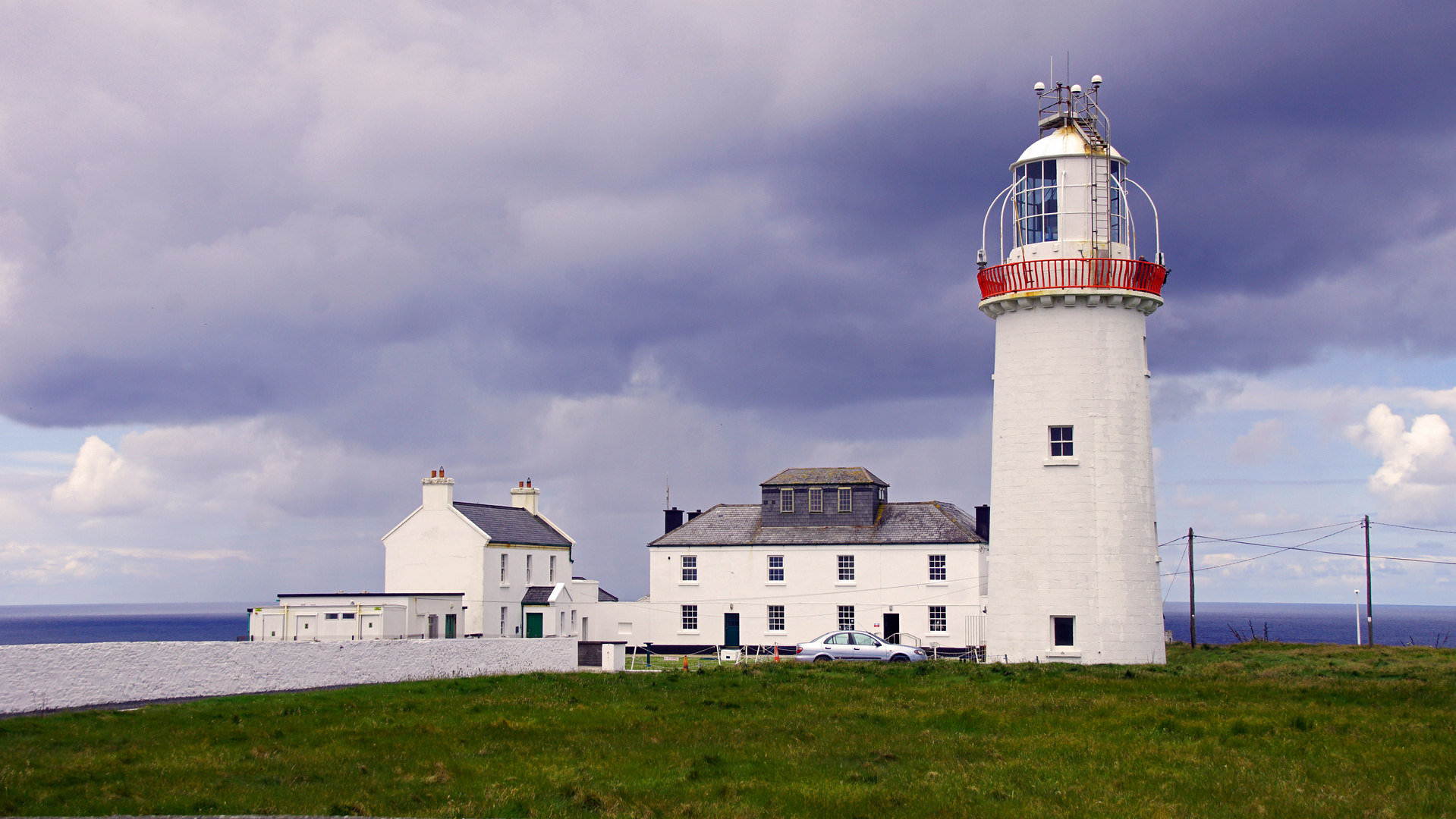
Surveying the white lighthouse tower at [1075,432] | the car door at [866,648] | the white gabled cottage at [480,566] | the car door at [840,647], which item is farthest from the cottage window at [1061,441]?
the white gabled cottage at [480,566]

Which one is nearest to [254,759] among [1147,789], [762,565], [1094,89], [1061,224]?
[1147,789]

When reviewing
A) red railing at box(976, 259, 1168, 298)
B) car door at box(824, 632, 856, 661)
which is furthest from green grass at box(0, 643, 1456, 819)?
car door at box(824, 632, 856, 661)

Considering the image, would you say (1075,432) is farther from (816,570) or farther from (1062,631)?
(816,570)

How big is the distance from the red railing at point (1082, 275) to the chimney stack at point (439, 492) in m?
32.3

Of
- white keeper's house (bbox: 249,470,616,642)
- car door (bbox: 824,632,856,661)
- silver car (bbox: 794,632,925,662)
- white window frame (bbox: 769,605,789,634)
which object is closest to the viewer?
silver car (bbox: 794,632,925,662)

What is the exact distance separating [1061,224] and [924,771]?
21.1m

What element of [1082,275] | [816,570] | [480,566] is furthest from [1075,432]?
[480,566]

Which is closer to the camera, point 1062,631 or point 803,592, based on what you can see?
point 1062,631

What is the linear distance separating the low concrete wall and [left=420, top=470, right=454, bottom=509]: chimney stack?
17.3 m

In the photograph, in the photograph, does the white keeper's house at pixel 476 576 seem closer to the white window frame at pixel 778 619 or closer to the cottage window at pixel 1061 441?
the white window frame at pixel 778 619

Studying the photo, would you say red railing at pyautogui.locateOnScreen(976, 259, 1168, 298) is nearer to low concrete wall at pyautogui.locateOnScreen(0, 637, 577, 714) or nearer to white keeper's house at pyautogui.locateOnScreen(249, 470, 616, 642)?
low concrete wall at pyautogui.locateOnScreen(0, 637, 577, 714)

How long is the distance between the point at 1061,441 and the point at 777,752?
17.4 m

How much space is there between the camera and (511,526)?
59.8 m

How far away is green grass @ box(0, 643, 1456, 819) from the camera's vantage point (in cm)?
1462
